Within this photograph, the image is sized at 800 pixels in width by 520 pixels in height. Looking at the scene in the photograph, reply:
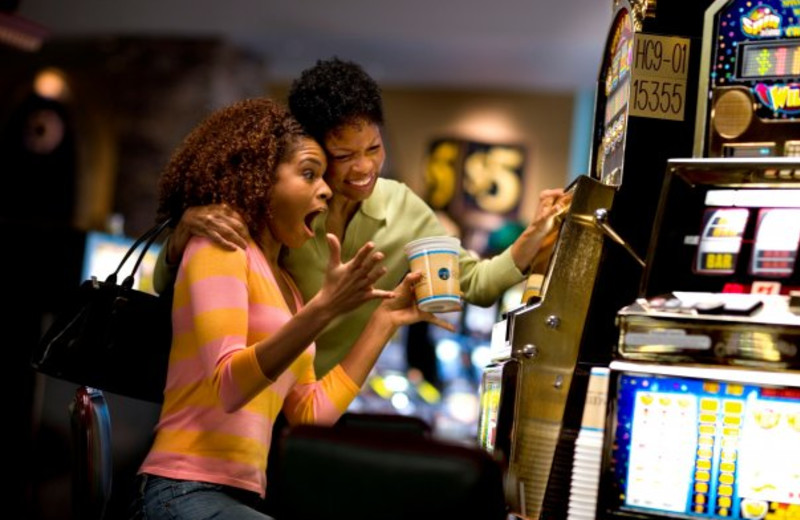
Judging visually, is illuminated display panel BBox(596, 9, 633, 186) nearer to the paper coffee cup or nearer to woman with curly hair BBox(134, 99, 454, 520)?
the paper coffee cup

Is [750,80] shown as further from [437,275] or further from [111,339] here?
[111,339]

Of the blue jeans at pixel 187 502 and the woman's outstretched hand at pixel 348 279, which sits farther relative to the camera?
the blue jeans at pixel 187 502

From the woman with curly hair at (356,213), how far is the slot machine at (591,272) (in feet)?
0.64

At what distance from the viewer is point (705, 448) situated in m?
2.16

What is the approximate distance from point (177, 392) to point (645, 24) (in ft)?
4.52

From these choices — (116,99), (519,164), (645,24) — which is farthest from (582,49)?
(645,24)

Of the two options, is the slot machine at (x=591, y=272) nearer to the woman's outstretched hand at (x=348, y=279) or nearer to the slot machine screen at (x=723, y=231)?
the slot machine screen at (x=723, y=231)

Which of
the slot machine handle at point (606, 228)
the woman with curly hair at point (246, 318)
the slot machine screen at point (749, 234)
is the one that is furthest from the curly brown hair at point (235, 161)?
the slot machine screen at point (749, 234)

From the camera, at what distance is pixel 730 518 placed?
6.95 ft

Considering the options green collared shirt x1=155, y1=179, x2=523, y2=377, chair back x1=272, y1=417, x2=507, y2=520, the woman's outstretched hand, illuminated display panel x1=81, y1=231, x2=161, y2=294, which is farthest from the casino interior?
illuminated display panel x1=81, y1=231, x2=161, y2=294

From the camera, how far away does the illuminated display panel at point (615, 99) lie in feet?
9.09

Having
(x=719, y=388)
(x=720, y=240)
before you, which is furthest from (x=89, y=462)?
(x=720, y=240)

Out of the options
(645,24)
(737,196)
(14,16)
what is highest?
(14,16)

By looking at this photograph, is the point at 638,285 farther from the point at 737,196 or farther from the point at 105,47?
the point at 105,47
